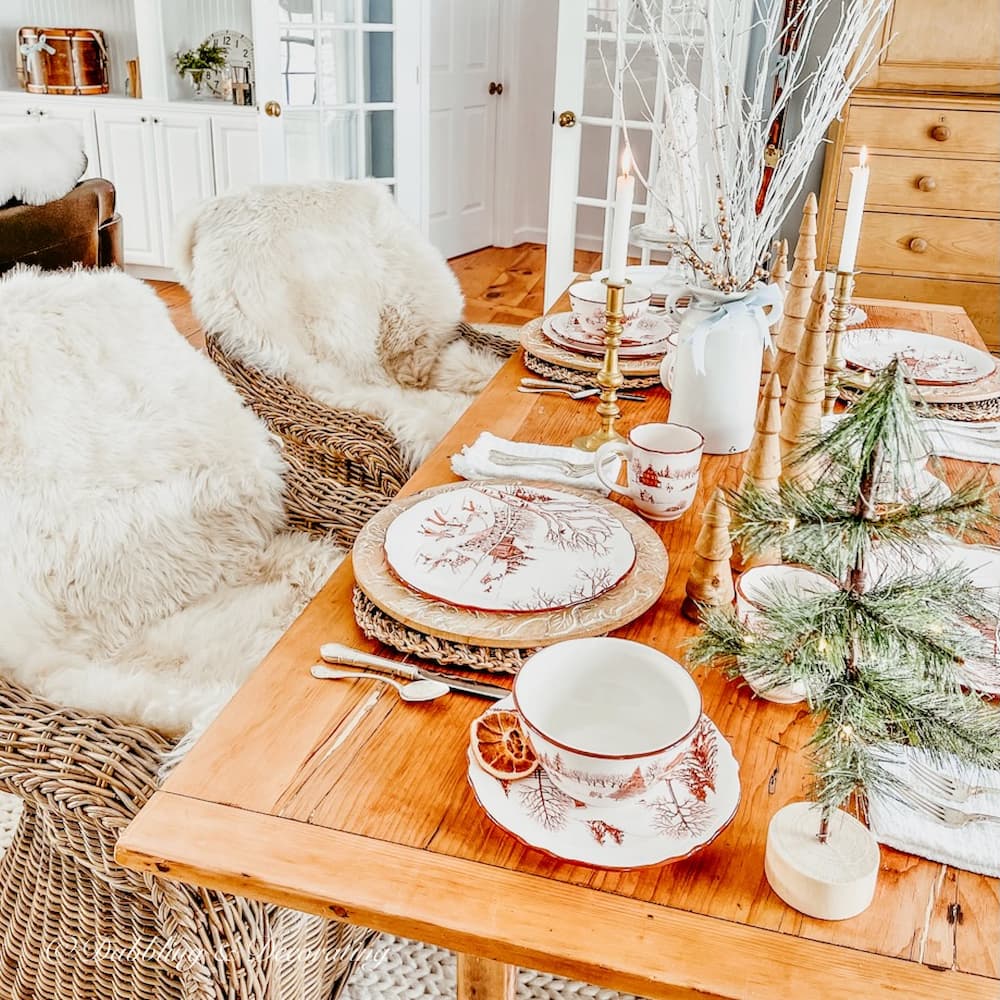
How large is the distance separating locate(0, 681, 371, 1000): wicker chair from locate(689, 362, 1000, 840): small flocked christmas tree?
24.7 inches

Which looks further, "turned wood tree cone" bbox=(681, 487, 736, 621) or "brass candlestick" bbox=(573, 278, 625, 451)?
"brass candlestick" bbox=(573, 278, 625, 451)

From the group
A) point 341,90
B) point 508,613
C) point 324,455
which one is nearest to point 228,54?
point 341,90

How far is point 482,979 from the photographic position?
0.99 m

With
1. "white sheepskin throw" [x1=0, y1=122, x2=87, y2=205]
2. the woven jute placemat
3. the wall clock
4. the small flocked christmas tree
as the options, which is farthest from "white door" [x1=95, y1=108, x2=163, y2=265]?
the small flocked christmas tree

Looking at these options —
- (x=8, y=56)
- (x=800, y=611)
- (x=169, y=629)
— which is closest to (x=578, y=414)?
(x=169, y=629)

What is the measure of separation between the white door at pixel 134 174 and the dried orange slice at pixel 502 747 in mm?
4784

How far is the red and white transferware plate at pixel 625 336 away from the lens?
1.73m

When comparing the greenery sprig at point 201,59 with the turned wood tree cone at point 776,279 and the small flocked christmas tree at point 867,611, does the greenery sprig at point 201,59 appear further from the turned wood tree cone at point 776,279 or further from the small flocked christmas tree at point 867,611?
the small flocked christmas tree at point 867,611

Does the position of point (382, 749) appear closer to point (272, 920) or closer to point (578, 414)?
point (272, 920)

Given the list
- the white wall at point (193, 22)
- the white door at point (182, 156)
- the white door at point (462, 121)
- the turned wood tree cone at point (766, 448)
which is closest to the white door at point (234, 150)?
the white door at point (182, 156)

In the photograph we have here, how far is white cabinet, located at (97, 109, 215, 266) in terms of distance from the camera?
4840 mm

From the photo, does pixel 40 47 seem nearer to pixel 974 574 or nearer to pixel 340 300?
pixel 340 300

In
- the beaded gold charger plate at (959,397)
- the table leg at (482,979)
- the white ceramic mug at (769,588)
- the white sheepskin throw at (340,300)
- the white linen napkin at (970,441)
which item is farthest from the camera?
the white sheepskin throw at (340,300)

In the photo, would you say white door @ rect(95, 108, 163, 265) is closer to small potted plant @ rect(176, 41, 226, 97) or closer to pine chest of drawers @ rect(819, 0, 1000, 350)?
small potted plant @ rect(176, 41, 226, 97)
